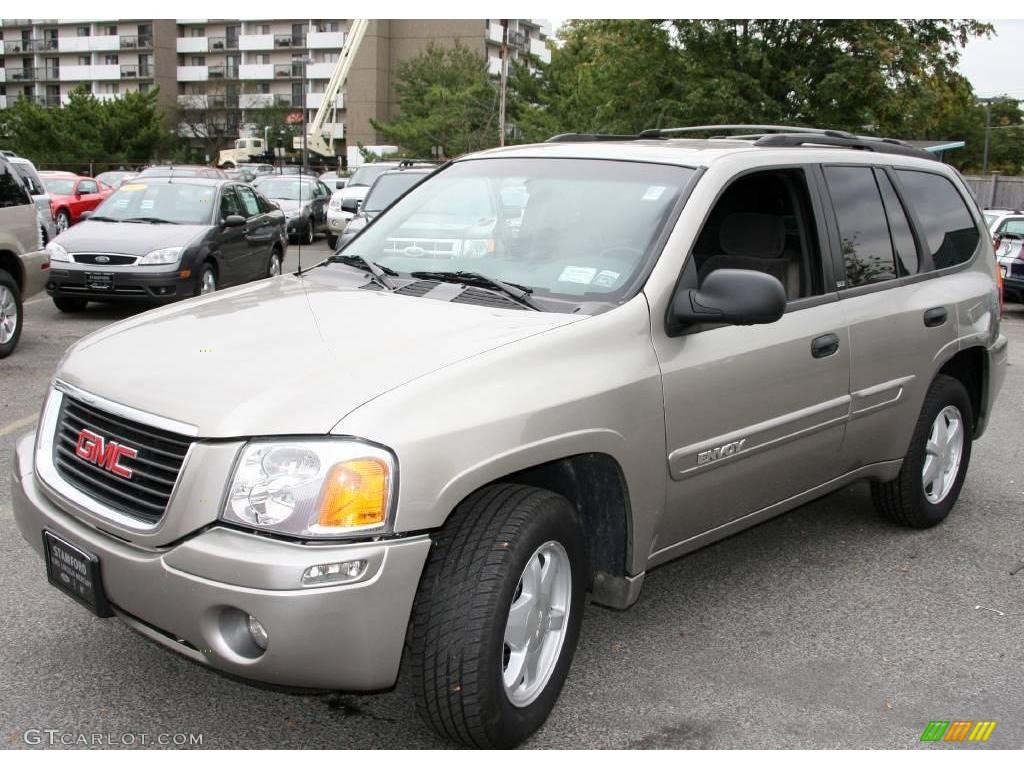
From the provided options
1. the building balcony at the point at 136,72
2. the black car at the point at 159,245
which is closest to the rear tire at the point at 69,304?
the black car at the point at 159,245

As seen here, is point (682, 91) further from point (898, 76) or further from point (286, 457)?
point (286, 457)

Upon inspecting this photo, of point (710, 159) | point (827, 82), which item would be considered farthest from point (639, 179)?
point (827, 82)

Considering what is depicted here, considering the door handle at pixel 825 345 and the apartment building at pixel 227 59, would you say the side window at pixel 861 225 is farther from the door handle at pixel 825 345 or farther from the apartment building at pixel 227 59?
the apartment building at pixel 227 59

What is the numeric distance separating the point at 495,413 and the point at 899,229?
2.81 metres

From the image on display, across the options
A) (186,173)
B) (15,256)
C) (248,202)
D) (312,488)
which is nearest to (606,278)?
(312,488)

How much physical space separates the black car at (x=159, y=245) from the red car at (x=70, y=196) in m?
10.4

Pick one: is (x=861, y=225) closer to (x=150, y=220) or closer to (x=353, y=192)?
(x=150, y=220)

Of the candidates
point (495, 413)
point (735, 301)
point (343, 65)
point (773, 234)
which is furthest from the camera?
point (343, 65)

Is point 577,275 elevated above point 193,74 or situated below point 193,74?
below

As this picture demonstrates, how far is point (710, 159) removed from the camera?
4.09 metres

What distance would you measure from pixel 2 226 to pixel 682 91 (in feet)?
67.5

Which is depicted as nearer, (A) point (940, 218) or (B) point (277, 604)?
(B) point (277, 604)

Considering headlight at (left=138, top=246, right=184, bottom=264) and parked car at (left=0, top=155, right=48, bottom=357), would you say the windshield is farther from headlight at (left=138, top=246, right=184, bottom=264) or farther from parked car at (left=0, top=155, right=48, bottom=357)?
parked car at (left=0, top=155, right=48, bottom=357)

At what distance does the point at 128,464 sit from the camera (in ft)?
9.98
